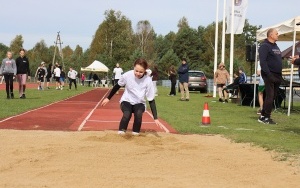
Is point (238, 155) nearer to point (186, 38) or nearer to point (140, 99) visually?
point (140, 99)

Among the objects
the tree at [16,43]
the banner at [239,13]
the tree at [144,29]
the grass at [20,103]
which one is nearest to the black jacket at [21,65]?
the grass at [20,103]

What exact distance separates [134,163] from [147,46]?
96.8 m

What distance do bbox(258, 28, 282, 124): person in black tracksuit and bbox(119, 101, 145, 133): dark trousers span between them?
13.3 feet

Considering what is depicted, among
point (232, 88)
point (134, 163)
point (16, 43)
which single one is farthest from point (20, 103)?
point (16, 43)

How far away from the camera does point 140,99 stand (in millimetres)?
9078

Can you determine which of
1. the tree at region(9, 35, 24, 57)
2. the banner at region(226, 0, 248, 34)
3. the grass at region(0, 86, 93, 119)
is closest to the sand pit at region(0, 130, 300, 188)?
the grass at region(0, 86, 93, 119)

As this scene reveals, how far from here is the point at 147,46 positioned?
4023 inches

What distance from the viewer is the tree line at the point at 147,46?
260 ft

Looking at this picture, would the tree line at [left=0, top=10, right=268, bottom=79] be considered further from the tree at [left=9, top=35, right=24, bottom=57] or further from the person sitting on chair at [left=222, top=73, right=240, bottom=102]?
the person sitting on chair at [left=222, top=73, right=240, bottom=102]

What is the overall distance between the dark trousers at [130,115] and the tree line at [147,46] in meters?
49.3

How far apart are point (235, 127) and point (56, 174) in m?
6.42

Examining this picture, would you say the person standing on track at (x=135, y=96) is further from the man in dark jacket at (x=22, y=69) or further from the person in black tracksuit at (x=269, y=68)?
the man in dark jacket at (x=22, y=69)

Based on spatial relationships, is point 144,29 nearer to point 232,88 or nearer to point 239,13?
point 239,13

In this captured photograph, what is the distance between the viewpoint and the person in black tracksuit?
11.8 m
